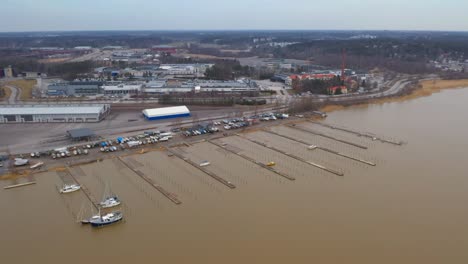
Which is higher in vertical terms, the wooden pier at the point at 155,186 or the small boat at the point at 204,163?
the small boat at the point at 204,163

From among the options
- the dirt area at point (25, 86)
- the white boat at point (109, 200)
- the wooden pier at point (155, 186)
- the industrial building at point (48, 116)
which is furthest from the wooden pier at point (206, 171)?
the dirt area at point (25, 86)

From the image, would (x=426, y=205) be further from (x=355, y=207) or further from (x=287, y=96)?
(x=287, y=96)

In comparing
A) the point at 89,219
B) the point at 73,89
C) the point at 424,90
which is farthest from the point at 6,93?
the point at 424,90

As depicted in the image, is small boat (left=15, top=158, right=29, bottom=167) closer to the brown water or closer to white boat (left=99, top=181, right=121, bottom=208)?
the brown water

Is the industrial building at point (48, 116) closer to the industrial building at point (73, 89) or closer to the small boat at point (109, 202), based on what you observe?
the industrial building at point (73, 89)

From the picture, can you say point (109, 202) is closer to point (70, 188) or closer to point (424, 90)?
point (70, 188)

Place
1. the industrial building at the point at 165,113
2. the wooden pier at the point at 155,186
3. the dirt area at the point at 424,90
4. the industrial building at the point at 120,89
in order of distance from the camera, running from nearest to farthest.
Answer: the wooden pier at the point at 155,186
the industrial building at the point at 165,113
the dirt area at the point at 424,90
the industrial building at the point at 120,89
